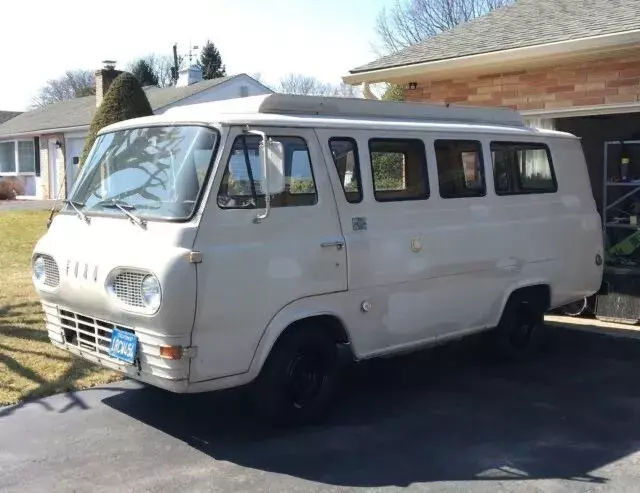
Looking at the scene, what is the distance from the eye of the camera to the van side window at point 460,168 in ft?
19.2

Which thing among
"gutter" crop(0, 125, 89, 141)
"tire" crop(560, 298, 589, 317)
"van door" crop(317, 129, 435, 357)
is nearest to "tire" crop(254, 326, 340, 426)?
"van door" crop(317, 129, 435, 357)

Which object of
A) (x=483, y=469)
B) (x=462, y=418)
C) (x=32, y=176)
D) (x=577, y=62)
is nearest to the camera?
(x=483, y=469)

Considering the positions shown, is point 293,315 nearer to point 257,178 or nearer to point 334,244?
point 334,244

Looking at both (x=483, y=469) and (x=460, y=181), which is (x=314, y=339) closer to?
(x=483, y=469)

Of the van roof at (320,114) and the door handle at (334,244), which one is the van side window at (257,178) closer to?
the van roof at (320,114)

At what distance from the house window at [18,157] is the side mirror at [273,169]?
3133cm

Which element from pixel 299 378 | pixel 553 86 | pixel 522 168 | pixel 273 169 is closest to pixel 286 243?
pixel 273 169

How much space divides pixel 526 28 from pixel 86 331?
7.72 metres

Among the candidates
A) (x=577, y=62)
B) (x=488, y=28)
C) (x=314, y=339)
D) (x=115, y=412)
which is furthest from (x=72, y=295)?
(x=488, y=28)

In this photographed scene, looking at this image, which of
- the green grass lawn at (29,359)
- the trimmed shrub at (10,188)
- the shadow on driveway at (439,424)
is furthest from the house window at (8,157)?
the shadow on driveway at (439,424)

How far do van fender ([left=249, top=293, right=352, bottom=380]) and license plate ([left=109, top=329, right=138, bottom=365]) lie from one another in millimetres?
758

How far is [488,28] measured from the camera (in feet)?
36.1

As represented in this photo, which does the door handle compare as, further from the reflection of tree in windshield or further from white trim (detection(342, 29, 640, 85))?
white trim (detection(342, 29, 640, 85))

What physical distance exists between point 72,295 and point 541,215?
13.7ft
